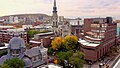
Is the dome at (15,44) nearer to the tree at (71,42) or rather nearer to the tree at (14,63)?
the tree at (14,63)

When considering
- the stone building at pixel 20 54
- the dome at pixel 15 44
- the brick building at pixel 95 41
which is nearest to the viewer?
the stone building at pixel 20 54

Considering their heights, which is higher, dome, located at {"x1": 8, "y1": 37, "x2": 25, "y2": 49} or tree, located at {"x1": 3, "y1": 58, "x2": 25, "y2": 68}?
dome, located at {"x1": 8, "y1": 37, "x2": 25, "y2": 49}

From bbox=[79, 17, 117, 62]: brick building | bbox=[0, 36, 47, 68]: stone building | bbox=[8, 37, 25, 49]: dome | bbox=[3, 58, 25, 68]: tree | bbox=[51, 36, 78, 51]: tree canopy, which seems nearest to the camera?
bbox=[3, 58, 25, 68]: tree

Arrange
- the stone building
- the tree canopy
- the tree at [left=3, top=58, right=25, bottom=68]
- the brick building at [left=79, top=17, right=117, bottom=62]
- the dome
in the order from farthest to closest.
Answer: the tree canopy, the brick building at [left=79, top=17, right=117, bottom=62], the dome, the stone building, the tree at [left=3, top=58, right=25, bottom=68]

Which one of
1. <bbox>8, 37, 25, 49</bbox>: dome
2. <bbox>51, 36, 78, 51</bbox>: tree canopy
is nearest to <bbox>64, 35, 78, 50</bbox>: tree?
<bbox>51, 36, 78, 51</bbox>: tree canopy

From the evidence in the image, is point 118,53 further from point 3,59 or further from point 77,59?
point 3,59

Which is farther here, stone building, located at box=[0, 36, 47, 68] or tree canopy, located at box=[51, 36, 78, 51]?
tree canopy, located at box=[51, 36, 78, 51]

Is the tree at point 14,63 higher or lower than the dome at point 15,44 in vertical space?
lower

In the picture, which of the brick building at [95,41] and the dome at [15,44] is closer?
the dome at [15,44]

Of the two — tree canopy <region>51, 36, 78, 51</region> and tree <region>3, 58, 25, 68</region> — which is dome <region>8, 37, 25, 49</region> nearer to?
tree <region>3, 58, 25, 68</region>

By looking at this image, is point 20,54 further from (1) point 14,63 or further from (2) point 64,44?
(2) point 64,44

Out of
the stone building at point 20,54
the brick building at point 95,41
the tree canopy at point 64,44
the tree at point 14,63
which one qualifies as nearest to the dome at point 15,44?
the stone building at point 20,54

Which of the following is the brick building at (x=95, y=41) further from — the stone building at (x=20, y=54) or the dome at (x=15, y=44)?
the dome at (x=15, y=44)

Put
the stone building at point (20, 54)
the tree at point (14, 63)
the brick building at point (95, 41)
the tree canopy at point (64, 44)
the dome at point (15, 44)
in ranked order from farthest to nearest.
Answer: the tree canopy at point (64, 44) < the brick building at point (95, 41) < the dome at point (15, 44) < the stone building at point (20, 54) < the tree at point (14, 63)
